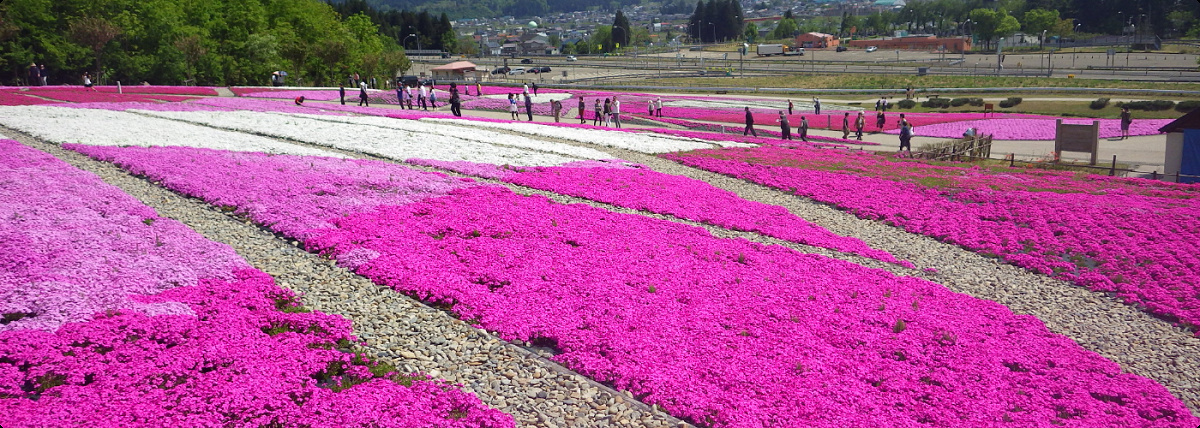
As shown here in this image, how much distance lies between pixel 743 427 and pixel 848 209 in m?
19.3

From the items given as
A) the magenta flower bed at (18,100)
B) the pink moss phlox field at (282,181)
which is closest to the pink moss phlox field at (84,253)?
the pink moss phlox field at (282,181)

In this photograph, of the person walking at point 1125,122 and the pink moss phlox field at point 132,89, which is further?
the pink moss phlox field at point 132,89

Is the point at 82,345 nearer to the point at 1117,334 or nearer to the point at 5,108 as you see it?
the point at 1117,334

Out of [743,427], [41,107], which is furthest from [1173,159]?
[41,107]

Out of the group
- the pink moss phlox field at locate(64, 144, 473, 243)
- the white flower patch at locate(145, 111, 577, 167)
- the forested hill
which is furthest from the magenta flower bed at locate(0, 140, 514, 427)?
the forested hill

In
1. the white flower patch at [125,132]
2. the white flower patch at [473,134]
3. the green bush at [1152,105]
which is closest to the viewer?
the white flower patch at [125,132]

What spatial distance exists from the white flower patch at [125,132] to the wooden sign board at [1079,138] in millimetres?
35536

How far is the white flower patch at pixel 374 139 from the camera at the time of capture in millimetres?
33719

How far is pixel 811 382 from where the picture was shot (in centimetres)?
1393

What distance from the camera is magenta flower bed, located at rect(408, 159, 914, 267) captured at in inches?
984

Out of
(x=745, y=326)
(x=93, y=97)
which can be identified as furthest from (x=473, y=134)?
(x=745, y=326)

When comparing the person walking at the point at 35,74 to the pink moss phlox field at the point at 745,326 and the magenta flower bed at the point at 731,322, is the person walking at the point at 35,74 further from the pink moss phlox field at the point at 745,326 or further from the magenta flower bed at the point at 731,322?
the pink moss phlox field at the point at 745,326

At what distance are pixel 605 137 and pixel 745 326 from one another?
28.9 metres

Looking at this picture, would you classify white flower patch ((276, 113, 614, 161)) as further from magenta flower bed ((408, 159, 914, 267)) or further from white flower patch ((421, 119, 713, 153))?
magenta flower bed ((408, 159, 914, 267))
